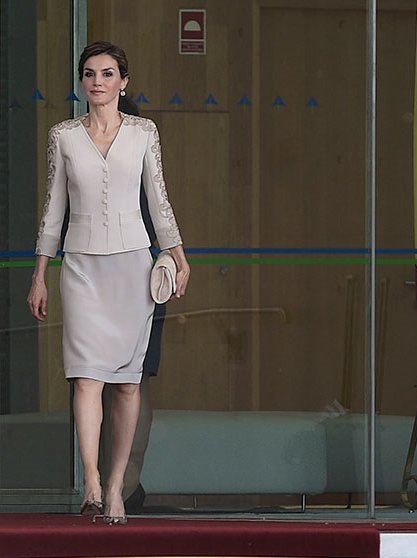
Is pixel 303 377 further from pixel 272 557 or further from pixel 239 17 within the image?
pixel 239 17

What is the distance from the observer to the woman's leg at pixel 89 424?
6590 mm

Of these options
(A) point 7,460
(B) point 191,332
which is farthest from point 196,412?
(A) point 7,460

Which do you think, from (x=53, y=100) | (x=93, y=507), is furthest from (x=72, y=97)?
(x=93, y=507)

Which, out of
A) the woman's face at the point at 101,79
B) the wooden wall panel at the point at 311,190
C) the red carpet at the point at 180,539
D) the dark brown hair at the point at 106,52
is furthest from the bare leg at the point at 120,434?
the dark brown hair at the point at 106,52

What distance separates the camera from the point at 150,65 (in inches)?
266

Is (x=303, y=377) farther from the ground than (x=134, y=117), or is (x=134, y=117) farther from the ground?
(x=134, y=117)

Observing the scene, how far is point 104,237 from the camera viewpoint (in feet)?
21.4

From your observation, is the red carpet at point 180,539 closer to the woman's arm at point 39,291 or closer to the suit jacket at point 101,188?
the woman's arm at point 39,291

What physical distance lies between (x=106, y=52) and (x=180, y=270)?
2.89 ft

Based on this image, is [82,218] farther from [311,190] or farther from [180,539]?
[180,539]

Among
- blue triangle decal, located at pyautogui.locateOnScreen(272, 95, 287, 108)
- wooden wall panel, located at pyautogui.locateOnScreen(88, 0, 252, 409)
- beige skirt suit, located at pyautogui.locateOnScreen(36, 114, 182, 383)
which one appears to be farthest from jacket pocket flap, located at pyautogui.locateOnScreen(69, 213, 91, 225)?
blue triangle decal, located at pyautogui.locateOnScreen(272, 95, 287, 108)

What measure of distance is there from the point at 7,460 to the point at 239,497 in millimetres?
943

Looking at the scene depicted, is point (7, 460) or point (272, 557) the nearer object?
point (272, 557)

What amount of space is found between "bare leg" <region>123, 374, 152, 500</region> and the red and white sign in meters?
1.28
